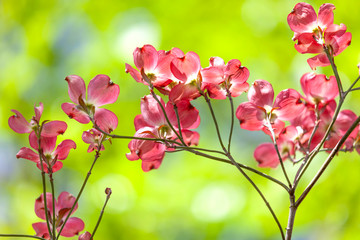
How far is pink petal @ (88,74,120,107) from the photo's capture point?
0.39 meters

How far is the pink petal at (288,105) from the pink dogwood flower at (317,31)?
42 millimetres

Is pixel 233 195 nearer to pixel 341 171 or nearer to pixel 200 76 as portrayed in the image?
pixel 341 171

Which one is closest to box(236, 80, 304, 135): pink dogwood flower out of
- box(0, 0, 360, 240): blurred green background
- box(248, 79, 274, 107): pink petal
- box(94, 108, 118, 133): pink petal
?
box(248, 79, 274, 107): pink petal

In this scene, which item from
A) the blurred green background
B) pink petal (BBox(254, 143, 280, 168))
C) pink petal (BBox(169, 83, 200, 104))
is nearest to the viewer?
pink petal (BBox(169, 83, 200, 104))

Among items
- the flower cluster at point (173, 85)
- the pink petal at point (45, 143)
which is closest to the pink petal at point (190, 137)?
the flower cluster at point (173, 85)

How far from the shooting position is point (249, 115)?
411 millimetres

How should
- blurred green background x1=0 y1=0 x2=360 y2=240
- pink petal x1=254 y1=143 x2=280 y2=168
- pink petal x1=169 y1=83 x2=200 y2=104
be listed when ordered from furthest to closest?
blurred green background x1=0 y1=0 x2=360 y2=240, pink petal x1=254 y1=143 x2=280 y2=168, pink petal x1=169 y1=83 x2=200 y2=104

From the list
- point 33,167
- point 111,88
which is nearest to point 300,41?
point 111,88

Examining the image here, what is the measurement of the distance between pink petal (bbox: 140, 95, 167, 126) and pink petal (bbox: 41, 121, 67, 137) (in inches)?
2.9

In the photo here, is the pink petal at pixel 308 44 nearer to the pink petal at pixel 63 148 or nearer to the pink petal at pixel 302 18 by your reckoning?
the pink petal at pixel 302 18

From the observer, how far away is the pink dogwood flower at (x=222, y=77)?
1.28ft

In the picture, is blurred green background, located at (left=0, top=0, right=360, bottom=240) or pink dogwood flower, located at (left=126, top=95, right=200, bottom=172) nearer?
pink dogwood flower, located at (left=126, top=95, right=200, bottom=172)

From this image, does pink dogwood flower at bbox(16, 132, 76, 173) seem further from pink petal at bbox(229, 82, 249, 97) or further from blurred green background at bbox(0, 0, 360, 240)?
blurred green background at bbox(0, 0, 360, 240)

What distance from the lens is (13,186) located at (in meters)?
2.55
